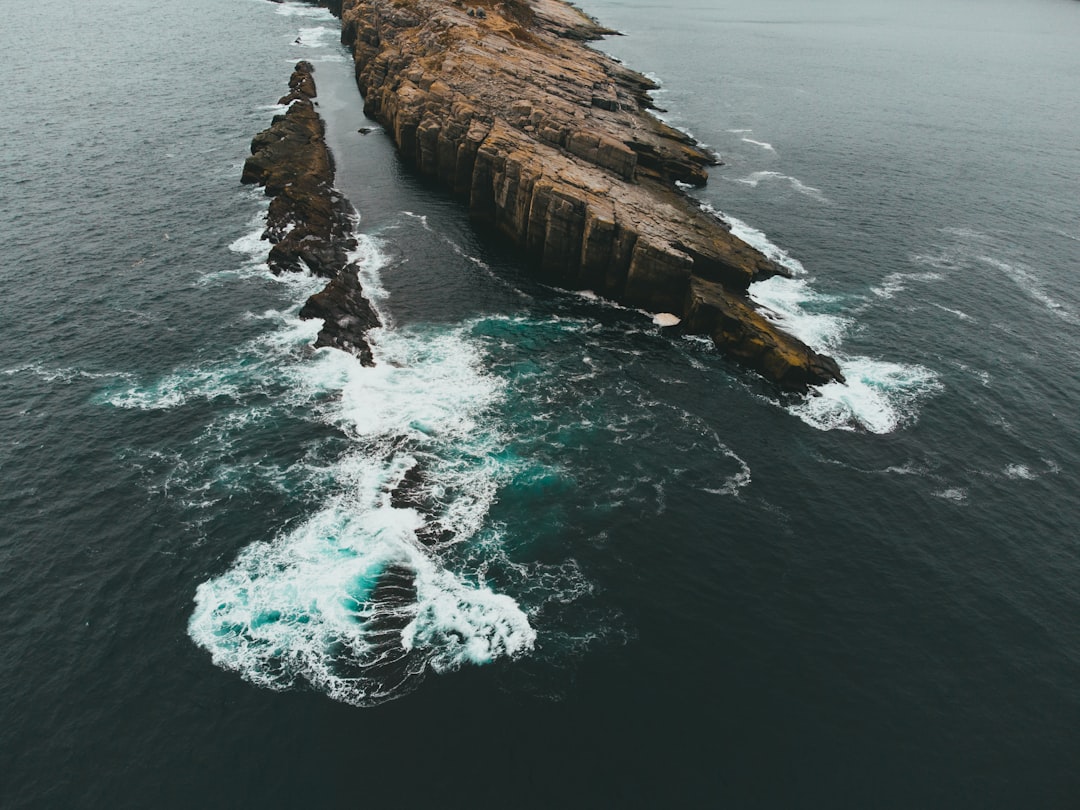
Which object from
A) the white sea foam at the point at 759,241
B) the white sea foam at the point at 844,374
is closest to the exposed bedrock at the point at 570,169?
the white sea foam at the point at 844,374

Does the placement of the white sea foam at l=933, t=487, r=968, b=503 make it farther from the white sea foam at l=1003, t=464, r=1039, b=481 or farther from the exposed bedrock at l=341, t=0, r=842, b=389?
the exposed bedrock at l=341, t=0, r=842, b=389

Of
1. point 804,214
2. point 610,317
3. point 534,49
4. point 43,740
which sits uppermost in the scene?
point 534,49

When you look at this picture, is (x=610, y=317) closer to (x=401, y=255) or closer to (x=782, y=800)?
(x=401, y=255)

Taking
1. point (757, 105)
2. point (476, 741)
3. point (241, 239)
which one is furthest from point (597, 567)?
point (757, 105)

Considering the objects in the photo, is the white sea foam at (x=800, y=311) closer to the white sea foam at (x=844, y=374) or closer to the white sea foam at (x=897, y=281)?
the white sea foam at (x=844, y=374)

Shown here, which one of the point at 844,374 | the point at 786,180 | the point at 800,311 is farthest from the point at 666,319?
the point at 786,180

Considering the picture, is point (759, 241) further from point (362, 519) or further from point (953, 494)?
point (362, 519)

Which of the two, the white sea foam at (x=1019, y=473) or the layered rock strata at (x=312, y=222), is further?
the layered rock strata at (x=312, y=222)
